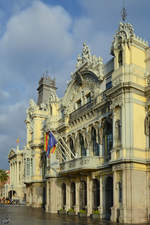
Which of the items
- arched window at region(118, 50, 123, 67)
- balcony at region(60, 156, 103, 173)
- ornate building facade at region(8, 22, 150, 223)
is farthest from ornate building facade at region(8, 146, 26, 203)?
arched window at region(118, 50, 123, 67)

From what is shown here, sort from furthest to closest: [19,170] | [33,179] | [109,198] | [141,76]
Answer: [19,170] < [33,179] < [109,198] < [141,76]

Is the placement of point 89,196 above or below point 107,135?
below

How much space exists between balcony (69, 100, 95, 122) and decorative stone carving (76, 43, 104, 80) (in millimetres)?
3516

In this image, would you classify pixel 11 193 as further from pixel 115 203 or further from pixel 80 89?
pixel 115 203

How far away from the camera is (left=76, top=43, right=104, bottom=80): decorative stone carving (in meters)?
36.7

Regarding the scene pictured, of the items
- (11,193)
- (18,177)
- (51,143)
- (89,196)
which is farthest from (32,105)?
(11,193)

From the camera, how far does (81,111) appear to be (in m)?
38.9

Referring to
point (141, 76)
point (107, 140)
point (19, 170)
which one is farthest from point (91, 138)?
point (19, 170)

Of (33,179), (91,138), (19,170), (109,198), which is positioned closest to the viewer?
(109,198)

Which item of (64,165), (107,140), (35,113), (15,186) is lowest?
(15,186)

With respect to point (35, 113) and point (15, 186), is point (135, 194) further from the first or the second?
point (15, 186)

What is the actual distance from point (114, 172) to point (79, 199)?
10241mm

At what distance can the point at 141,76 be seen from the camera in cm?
3041

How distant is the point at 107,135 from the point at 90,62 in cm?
1002
